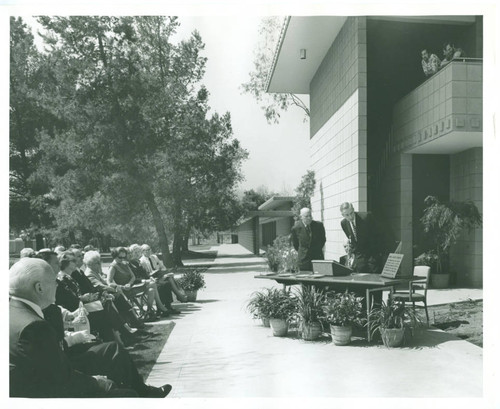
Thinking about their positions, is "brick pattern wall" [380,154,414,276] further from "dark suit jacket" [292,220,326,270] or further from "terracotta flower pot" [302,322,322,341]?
"terracotta flower pot" [302,322,322,341]

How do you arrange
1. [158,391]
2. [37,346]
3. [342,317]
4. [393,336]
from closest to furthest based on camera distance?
1. [37,346]
2. [158,391]
3. [393,336]
4. [342,317]

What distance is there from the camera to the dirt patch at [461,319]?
525 cm

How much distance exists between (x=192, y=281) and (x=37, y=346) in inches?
150

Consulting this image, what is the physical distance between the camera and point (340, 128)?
8312 mm

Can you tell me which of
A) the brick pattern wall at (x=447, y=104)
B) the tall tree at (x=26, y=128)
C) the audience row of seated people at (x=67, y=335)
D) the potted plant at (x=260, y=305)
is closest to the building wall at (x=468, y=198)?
the brick pattern wall at (x=447, y=104)

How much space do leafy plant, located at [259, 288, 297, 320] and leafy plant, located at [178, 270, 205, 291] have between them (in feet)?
3.78

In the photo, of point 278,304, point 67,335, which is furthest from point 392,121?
point 67,335

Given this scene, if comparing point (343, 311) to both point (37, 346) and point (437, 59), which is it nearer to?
point (37, 346)

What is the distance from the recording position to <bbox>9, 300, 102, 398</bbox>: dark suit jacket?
258 centimetres

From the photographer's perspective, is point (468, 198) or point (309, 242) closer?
point (309, 242)

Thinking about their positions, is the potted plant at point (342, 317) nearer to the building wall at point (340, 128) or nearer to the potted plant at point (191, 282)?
the potted plant at point (191, 282)

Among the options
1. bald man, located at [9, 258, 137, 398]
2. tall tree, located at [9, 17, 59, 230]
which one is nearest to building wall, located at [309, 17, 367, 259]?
tall tree, located at [9, 17, 59, 230]

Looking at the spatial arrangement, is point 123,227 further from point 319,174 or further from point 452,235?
point 452,235

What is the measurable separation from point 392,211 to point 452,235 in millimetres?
1344
